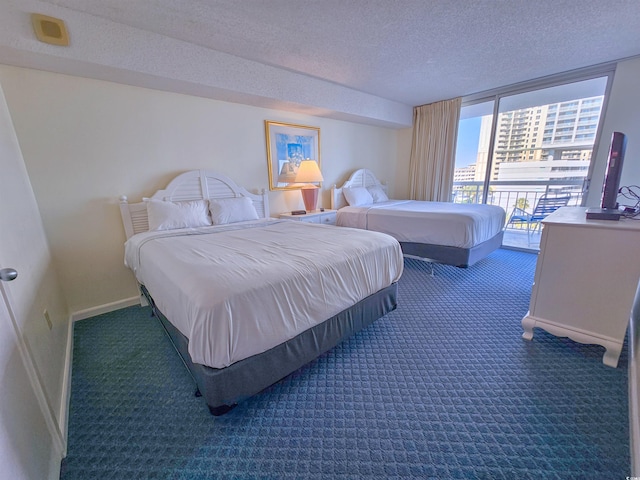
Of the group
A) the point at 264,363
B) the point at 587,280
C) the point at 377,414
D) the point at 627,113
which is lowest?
the point at 377,414

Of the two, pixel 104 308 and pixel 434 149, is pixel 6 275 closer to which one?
pixel 104 308

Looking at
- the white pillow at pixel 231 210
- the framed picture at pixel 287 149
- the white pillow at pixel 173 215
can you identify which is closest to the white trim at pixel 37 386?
the white pillow at pixel 173 215

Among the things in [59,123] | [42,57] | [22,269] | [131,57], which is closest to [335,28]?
[131,57]

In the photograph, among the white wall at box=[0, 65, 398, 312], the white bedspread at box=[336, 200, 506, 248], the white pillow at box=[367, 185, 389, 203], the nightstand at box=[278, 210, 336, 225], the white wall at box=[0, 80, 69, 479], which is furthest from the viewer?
the white pillow at box=[367, 185, 389, 203]

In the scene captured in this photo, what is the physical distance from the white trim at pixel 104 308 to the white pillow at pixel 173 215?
0.78m

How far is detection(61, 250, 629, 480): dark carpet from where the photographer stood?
1.07m

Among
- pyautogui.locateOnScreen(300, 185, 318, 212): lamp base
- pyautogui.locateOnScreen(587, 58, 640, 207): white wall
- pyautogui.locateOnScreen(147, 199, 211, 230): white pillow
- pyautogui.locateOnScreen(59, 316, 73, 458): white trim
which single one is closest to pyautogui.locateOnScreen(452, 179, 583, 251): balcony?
pyautogui.locateOnScreen(587, 58, 640, 207): white wall

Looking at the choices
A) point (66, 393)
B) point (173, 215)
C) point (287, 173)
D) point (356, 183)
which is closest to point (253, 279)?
point (66, 393)

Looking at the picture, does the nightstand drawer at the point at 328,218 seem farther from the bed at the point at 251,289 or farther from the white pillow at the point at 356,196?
the bed at the point at 251,289

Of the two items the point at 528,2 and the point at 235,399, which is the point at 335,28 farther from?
the point at 235,399

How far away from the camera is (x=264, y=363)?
1271 millimetres

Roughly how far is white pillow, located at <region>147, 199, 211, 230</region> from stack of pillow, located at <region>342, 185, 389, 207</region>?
2201 millimetres

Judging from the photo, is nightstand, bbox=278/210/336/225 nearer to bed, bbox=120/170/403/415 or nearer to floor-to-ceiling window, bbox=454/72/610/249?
bed, bbox=120/170/403/415

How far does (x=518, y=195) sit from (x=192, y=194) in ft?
15.9
